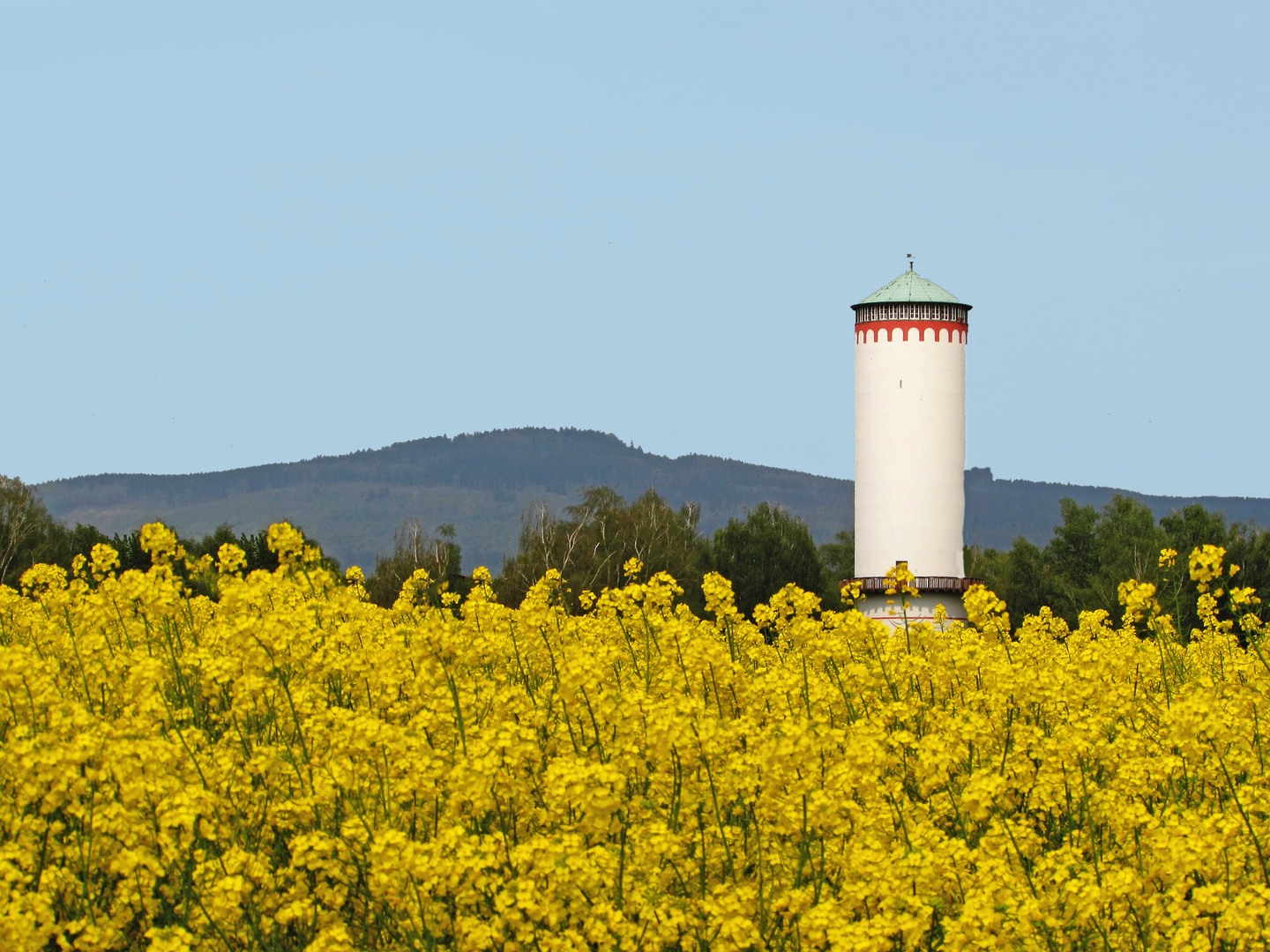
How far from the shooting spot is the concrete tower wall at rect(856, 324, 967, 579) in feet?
189

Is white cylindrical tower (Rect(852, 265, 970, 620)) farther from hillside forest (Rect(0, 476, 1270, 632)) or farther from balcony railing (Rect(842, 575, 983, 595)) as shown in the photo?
hillside forest (Rect(0, 476, 1270, 632))

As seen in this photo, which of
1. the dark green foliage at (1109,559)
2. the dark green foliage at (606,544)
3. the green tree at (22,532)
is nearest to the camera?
the dark green foliage at (1109,559)

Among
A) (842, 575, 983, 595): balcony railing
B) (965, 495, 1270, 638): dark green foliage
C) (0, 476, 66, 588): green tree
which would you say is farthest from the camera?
(0, 476, 66, 588): green tree

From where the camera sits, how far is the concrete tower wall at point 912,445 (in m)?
57.5

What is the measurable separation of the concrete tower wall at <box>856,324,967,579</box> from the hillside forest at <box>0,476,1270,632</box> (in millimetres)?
11236

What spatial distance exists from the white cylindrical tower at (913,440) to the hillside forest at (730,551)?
1119cm

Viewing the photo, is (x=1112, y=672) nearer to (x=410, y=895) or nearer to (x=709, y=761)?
(x=709, y=761)

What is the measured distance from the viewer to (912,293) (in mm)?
58469

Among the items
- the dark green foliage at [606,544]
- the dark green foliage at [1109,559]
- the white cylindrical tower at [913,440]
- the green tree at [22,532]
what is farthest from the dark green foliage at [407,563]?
the dark green foliage at [1109,559]

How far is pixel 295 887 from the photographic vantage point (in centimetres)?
1011

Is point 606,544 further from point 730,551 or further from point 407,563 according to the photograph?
point 407,563

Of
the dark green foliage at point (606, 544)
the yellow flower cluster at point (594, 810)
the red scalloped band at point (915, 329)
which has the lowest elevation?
the yellow flower cluster at point (594, 810)

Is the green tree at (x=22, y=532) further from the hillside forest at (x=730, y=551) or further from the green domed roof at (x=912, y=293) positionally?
the green domed roof at (x=912, y=293)

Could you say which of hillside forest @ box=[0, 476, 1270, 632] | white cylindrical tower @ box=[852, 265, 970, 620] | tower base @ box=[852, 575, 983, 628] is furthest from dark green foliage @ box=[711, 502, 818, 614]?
tower base @ box=[852, 575, 983, 628]
